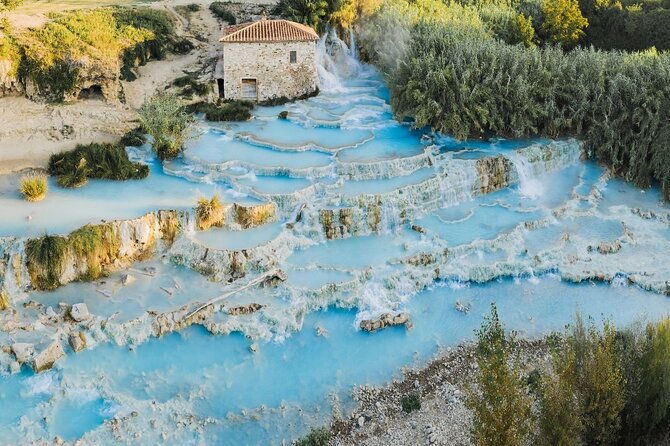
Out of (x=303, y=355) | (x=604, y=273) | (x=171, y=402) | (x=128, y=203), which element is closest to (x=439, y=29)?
(x=604, y=273)

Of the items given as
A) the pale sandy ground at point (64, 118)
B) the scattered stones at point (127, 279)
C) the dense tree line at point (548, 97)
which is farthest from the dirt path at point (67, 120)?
the dense tree line at point (548, 97)

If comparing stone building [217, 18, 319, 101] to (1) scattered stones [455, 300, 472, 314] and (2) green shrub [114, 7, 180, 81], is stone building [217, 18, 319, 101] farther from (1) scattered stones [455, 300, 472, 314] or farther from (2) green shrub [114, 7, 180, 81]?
(1) scattered stones [455, 300, 472, 314]

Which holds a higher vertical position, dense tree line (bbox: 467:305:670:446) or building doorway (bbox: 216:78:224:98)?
building doorway (bbox: 216:78:224:98)

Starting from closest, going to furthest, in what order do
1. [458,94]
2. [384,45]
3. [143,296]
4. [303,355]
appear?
[303,355]
[143,296]
[458,94]
[384,45]

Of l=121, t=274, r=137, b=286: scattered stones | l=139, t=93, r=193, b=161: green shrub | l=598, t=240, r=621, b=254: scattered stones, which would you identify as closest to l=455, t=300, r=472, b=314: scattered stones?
l=598, t=240, r=621, b=254: scattered stones

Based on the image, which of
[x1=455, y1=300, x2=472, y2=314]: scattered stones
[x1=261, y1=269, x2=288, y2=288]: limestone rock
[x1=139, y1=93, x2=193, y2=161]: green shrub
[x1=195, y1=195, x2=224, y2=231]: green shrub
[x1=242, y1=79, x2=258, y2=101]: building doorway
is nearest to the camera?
[x1=455, y1=300, x2=472, y2=314]: scattered stones

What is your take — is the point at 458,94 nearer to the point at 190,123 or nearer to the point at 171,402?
the point at 190,123

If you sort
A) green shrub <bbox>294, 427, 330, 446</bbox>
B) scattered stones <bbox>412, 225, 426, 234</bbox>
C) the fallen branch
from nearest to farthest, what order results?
green shrub <bbox>294, 427, 330, 446</bbox>
the fallen branch
scattered stones <bbox>412, 225, 426, 234</bbox>
